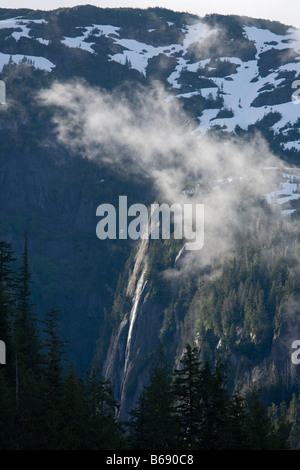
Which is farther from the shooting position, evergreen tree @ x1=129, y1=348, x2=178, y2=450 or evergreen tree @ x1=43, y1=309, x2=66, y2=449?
evergreen tree @ x1=129, y1=348, x2=178, y2=450

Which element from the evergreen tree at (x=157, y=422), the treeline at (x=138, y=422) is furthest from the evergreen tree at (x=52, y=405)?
the evergreen tree at (x=157, y=422)

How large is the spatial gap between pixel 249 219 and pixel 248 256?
686 inches

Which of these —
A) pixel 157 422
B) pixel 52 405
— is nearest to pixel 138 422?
pixel 157 422

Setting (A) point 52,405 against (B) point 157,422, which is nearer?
(B) point 157,422

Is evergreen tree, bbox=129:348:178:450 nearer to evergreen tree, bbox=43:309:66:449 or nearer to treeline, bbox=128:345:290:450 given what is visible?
treeline, bbox=128:345:290:450

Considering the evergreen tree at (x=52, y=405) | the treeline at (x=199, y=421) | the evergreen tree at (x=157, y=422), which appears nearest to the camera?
the evergreen tree at (x=52, y=405)

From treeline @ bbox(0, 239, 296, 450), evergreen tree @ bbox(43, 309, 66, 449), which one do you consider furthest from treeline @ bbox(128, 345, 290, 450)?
evergreen tree @ bbox(43, 309, 66, 449)

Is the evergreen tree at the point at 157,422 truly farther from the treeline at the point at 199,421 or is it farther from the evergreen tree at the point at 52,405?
the evergreen tree at the point at 52,405

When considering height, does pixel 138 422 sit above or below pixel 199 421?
below

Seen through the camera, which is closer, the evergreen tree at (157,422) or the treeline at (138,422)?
the treeline at (138,422)

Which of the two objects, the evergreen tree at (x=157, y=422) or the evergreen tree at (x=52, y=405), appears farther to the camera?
the evergreen tree at (x=157, y=422)

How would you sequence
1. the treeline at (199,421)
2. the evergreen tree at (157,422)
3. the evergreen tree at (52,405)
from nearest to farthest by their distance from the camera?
1. the evergreen tree at (52,405)
2. the treeline at (199,421)
3. the evergreen tree at (157,422)

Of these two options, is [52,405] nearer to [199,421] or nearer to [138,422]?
[138,422]
